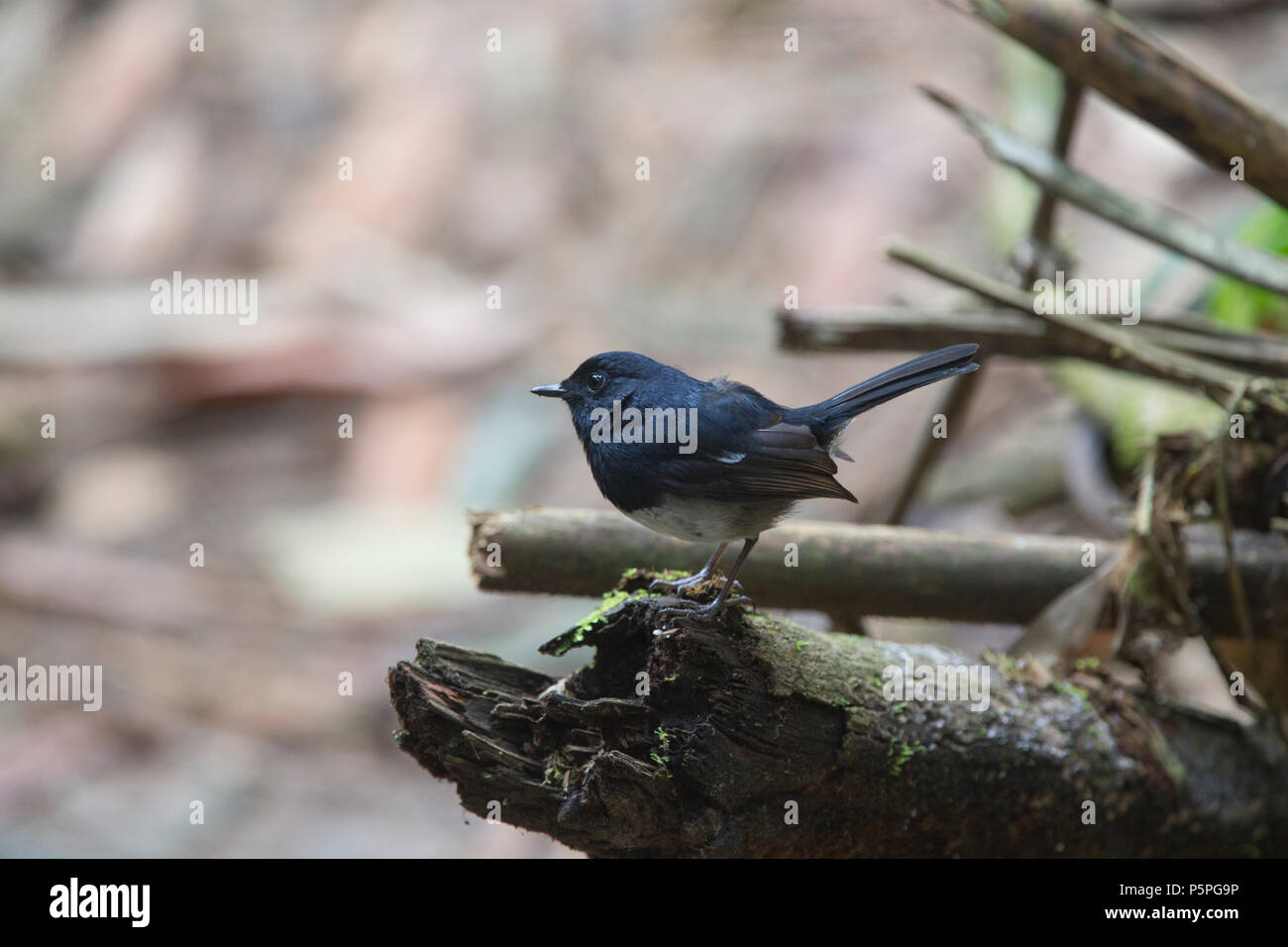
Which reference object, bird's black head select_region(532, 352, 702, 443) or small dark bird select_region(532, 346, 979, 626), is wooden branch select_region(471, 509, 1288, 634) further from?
bird's black head select_region(532, 352, 702, 443)

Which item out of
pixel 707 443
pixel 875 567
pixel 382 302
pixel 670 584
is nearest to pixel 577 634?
pixel 670 584

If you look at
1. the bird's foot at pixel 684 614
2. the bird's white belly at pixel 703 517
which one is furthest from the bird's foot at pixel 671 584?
the bird's foot at pixel 684 614

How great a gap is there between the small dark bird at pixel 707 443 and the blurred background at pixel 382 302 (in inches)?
102

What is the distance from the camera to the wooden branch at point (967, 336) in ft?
12.8

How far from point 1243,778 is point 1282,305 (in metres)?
2.62

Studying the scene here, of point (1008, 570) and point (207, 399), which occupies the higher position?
point (207, 399)

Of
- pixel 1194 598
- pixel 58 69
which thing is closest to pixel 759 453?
pixel 1194 598

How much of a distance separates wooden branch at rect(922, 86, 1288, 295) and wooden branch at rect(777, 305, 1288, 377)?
342mm

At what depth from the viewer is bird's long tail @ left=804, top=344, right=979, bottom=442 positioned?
3.18m

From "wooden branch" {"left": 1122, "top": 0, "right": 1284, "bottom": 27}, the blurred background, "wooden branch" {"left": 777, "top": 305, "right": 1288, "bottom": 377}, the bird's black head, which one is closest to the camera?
the bird's black head

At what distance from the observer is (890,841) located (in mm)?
2934

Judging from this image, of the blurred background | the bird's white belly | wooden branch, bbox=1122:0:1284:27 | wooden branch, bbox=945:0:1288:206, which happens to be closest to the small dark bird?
the bird's white belly
